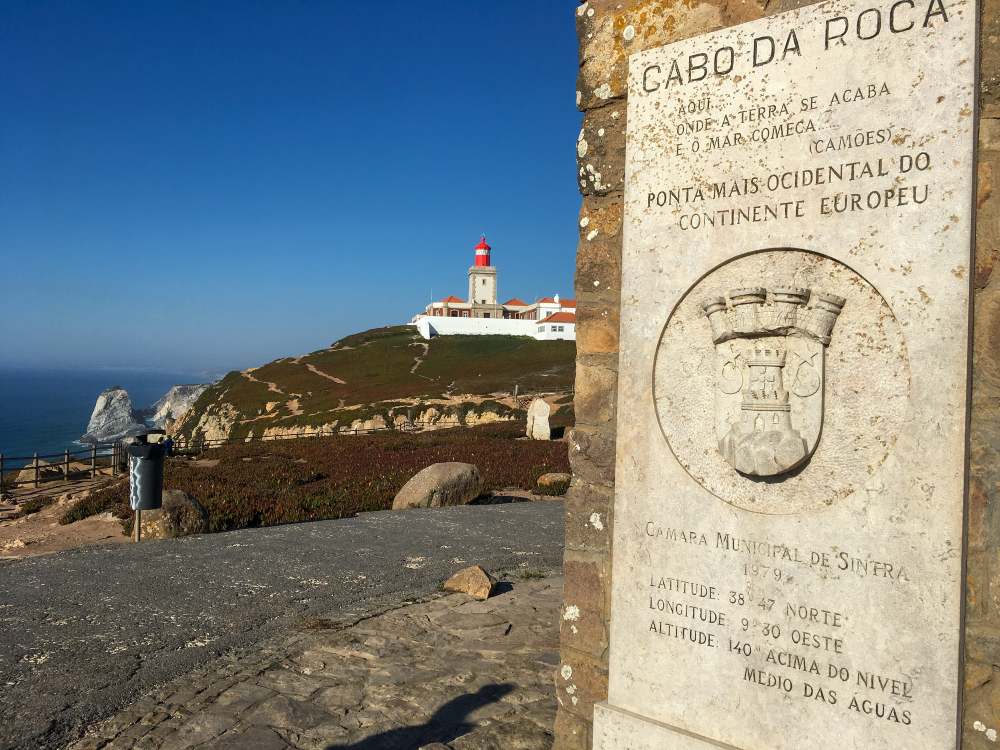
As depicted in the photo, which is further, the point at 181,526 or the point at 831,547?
the point at 181,526

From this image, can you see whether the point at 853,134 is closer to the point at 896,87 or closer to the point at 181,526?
the point at 896,87

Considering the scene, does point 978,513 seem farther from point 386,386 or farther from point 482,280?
point 482,280

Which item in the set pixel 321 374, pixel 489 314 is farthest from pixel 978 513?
pixel 489 314

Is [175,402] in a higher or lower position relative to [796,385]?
lower

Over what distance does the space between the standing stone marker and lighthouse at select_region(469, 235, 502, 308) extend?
292ft

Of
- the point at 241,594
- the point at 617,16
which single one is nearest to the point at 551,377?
the point at 241,594

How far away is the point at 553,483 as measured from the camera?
53.4 ft

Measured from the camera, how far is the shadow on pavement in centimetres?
426

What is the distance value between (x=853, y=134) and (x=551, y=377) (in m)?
48.6

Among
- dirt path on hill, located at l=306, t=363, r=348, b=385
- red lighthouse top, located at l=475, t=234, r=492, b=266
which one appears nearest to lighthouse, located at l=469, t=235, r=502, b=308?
red lighthouse top, located at l=475, t=234, r=492, b=266

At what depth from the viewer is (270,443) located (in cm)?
2847

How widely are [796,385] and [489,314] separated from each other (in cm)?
8929

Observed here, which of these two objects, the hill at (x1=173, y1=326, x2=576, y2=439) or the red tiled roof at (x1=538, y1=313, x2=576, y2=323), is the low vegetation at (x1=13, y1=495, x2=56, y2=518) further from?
the red tiled roof at (x1=538, y1=313, x2=576, y2=323)

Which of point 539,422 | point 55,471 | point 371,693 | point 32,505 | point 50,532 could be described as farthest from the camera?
point 539,422
